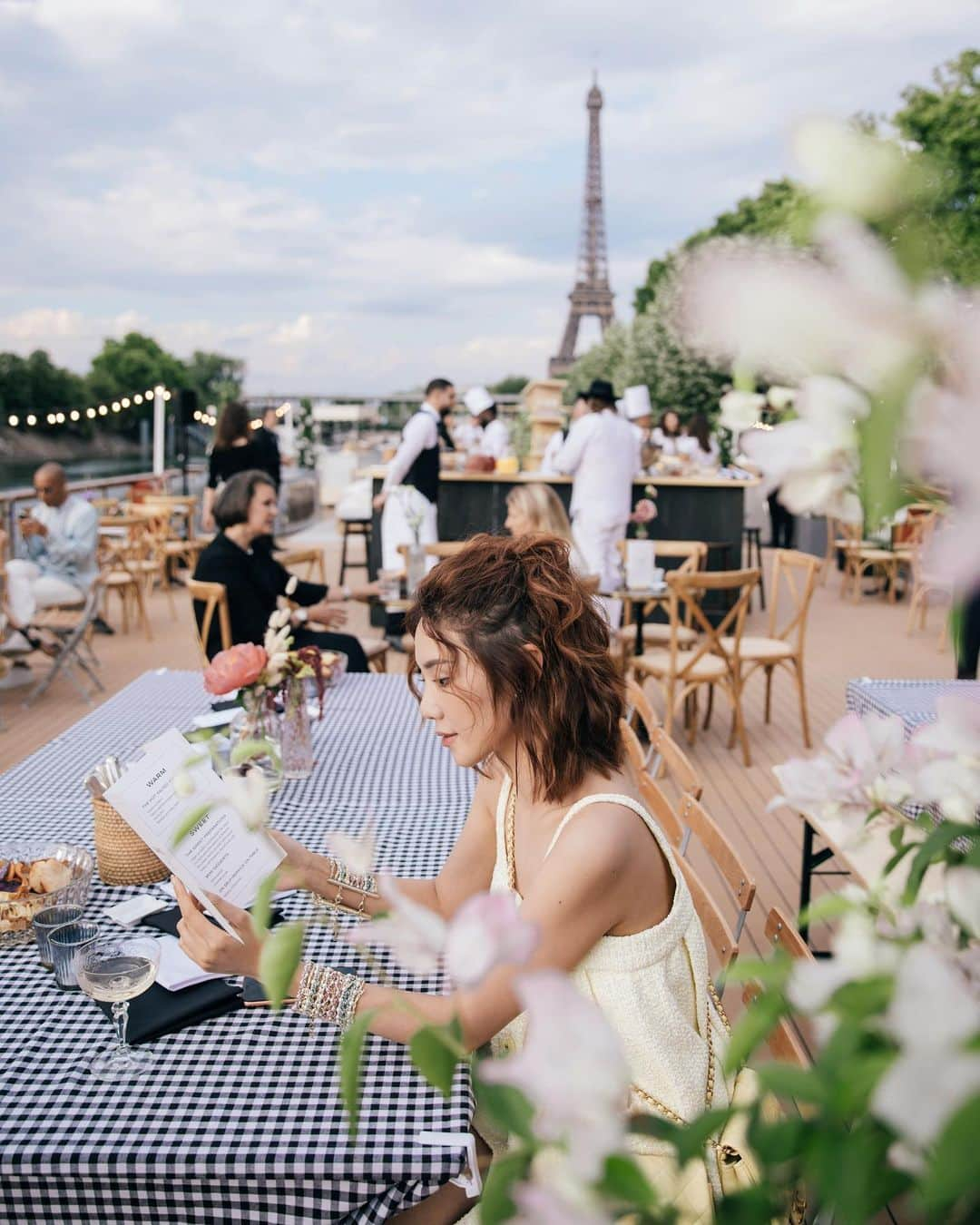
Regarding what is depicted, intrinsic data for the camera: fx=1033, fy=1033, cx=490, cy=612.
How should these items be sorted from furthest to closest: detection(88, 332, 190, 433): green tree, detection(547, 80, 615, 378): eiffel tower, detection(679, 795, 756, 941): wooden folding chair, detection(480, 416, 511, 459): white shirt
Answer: detection(88, 332, 190, 433): green tree
detection(547, 80, 615, 378): eiffel tower
detection(480, 416, 511, 459): white shirt
detection(679, 795, 756, 941): wooden folding chair

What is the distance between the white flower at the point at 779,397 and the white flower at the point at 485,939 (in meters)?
0.27

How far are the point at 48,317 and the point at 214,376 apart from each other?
23.3m

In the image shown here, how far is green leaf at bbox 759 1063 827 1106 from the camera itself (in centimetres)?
39

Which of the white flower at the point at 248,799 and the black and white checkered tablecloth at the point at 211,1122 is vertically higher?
the white flower at the point at 248,799

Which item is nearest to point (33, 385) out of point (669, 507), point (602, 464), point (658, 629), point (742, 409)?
point (669, 507)

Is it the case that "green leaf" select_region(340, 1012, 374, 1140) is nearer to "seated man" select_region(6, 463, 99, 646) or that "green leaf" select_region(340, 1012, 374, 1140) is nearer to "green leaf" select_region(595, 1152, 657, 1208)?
"green leaf" select_region(595, 1152, 657, 1208)

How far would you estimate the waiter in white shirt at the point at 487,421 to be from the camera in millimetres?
11055

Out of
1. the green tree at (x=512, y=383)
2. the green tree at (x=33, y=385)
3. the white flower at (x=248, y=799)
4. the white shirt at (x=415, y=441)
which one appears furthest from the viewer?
the green tree at (x=512, y=383)

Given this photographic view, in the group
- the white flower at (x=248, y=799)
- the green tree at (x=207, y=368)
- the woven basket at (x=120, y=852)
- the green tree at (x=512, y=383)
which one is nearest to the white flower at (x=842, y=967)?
the white flower at (x=248, y=799)

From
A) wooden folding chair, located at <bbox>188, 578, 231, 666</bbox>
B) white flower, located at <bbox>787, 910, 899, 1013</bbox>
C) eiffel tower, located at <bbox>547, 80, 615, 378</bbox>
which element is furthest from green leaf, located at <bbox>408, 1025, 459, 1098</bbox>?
eiffel tower, located at <bbox>547, 80, 615, 378</bbox>

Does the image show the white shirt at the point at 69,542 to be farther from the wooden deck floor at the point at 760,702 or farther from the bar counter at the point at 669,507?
the bar counter at the point at 669,507

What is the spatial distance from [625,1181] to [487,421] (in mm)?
11636

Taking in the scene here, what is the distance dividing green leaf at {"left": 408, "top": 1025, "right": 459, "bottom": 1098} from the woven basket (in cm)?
155

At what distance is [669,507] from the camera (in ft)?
29.0
